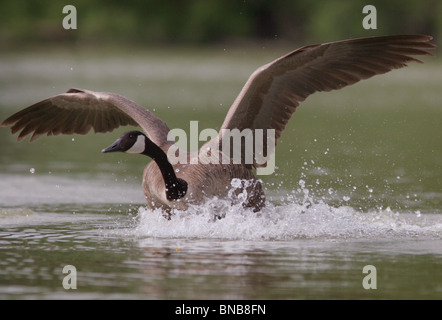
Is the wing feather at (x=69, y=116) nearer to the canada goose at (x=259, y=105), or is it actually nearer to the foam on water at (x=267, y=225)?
the canada goose at (x=259, y=105)

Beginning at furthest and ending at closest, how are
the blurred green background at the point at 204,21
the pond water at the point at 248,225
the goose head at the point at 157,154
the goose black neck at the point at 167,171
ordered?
the blurred green background at the point at 204,21 < the goose black neck at the point at 167,171 < the goose head at the point at 157,154 < the pond water at the point at 248,225

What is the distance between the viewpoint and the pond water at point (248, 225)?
790 centimetres

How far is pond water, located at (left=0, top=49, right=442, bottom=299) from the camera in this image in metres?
7.90

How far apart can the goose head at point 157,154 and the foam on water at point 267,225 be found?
0.29 metres

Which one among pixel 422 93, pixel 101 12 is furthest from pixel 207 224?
pixel 101 12

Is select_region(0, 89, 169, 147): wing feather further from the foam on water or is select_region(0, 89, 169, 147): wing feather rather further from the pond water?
the foam on water

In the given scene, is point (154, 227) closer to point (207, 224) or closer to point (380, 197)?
point (207, 224)

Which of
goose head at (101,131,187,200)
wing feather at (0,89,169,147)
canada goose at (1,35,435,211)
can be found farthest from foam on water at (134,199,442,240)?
wing feather at (0,89,169,147)

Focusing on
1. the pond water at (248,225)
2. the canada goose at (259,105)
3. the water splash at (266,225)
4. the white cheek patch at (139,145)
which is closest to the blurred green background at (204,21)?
the pond water at (248,225)

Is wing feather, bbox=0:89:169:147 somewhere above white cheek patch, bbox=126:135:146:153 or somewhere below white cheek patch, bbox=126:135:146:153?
above

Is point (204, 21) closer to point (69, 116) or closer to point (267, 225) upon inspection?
point (69, 116)

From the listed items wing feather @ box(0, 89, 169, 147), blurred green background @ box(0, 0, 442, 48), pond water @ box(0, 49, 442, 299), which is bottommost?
pond water @ box(0, 49, 442, 299)

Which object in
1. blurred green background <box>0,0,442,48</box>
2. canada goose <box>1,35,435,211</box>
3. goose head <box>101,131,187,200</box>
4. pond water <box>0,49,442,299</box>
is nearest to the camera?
pond water <box>0,49,442,299</box>
